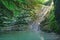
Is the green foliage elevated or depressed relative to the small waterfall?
elevated

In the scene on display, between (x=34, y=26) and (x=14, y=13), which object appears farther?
(x=34, y=26)

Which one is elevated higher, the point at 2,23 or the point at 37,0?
the point at 37,0

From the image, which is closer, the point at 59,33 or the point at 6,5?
the point at 59,33

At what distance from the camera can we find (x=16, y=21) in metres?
24.8

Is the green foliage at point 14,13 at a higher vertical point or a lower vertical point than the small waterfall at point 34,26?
higher

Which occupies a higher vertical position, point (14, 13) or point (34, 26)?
point (14, 13)

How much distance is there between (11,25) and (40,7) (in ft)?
26.4

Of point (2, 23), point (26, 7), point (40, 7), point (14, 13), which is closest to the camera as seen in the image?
point (2, 23)

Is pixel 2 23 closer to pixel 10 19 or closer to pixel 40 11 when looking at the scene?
pixel 10 19

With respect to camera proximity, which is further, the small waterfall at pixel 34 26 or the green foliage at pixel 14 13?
the small waterfall at pixel 34 26

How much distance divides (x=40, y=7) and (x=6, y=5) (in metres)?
6.81

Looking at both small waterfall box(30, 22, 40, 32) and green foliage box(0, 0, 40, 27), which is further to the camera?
small waterfall box(30, 22, 40, 32)

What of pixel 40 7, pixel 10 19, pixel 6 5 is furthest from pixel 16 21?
pixel 40 7

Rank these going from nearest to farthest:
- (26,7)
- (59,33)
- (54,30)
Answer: (59,33), (54,30), (26,7)
